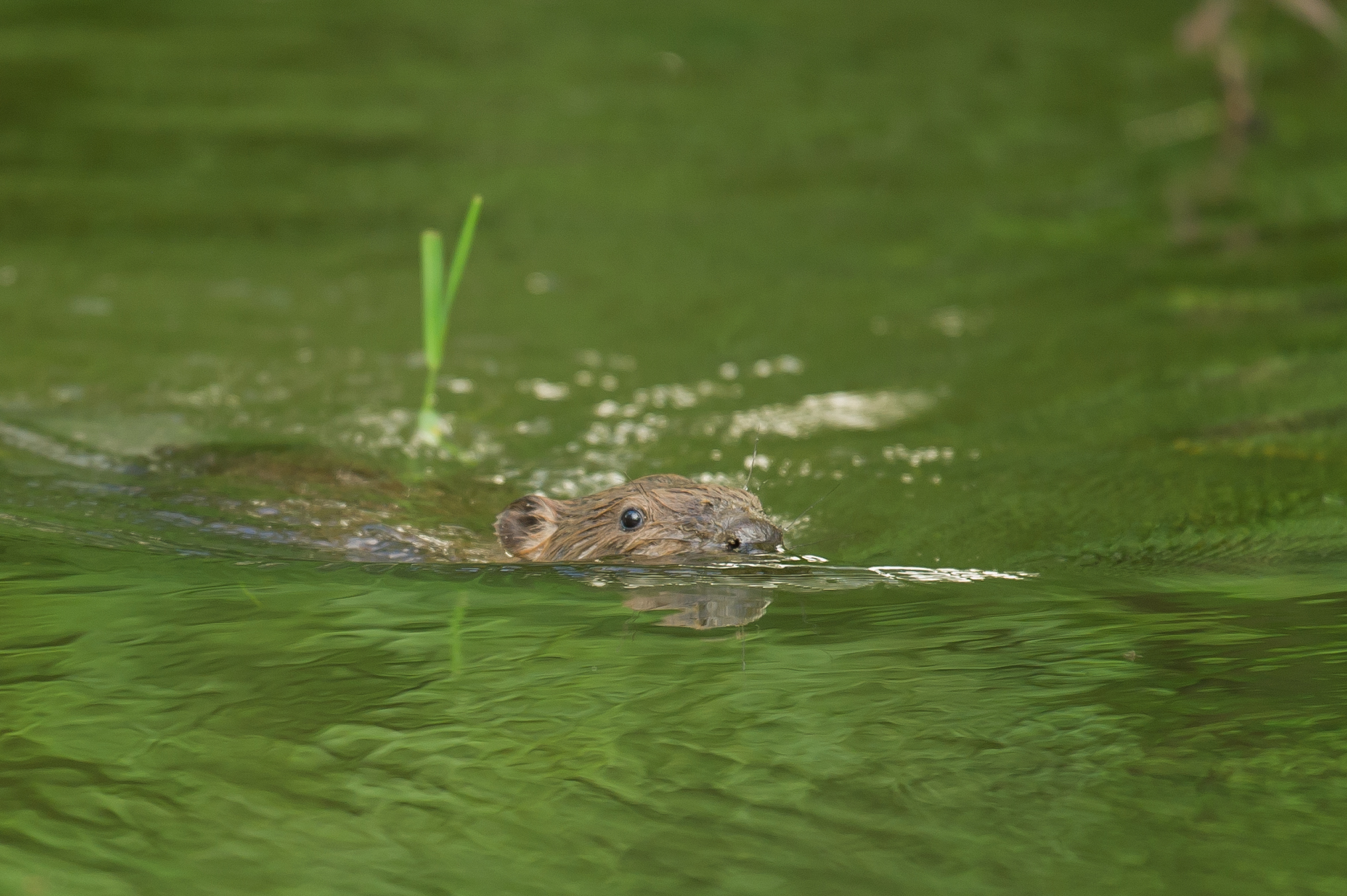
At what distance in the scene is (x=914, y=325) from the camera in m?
7.95

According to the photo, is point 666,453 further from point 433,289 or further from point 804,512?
point 433,289

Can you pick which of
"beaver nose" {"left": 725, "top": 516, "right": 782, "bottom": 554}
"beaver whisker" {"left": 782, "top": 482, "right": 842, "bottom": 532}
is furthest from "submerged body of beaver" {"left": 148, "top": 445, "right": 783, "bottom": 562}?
"beaver whisker" {"left": 782, "top": 482, "right": 842, "bottom": 532}

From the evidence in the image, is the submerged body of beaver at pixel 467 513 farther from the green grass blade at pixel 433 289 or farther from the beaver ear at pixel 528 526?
the green grass blade at pixel 433 289

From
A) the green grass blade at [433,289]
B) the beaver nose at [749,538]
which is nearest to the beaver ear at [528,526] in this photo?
the beaver nose at [749,538]

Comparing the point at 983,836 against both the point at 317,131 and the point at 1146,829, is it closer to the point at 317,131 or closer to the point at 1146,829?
the point at 1146,829

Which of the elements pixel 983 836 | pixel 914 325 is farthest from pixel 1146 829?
pixel 914 325

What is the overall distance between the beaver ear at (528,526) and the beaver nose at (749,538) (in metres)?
0.66

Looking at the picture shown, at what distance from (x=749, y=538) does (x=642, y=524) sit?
1.18 ft

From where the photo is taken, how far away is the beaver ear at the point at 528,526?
4926 mm

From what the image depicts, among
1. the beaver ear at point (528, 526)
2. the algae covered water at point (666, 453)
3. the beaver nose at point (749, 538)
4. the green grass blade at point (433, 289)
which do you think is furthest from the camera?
the green grass blade at point (433, 289)

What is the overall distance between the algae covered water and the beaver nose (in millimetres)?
90

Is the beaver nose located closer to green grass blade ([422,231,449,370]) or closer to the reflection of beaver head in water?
the reflection of beaver head in water

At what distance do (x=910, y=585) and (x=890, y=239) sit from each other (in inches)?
208

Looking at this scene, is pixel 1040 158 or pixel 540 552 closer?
pixel 540 552
